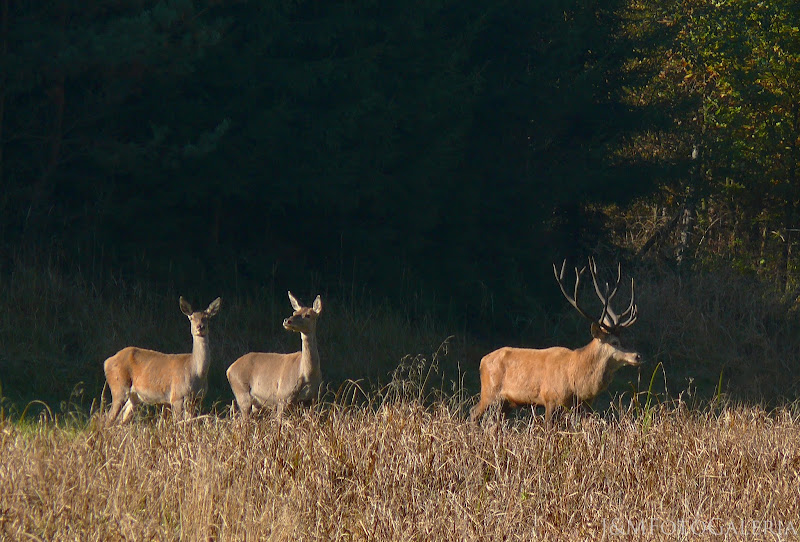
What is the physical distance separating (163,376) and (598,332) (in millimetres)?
3926

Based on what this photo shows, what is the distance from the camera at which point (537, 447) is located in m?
7.68

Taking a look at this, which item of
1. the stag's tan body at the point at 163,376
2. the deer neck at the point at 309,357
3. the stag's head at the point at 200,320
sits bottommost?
the stag's tan body at the point at 163,376

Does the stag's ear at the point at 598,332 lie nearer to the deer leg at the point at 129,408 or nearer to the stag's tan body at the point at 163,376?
the stag's tan body at the point at 163,376

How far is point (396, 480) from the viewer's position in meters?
6.95

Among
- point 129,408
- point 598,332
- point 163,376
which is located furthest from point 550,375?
point 129,408

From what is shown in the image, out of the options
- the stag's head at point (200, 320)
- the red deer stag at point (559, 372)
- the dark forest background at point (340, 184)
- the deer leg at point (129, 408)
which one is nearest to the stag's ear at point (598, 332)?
the red deer stag at point (559, 372)

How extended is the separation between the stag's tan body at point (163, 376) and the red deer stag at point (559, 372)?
2479mm

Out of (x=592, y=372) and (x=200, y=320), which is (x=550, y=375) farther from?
(x=200, y=320)

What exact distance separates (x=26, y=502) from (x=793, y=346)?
1359 cm

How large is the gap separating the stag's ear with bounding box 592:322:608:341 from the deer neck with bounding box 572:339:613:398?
0.09 m

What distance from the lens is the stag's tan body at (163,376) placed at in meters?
9.73

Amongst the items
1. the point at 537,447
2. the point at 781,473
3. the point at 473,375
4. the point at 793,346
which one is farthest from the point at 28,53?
the point at 793,346

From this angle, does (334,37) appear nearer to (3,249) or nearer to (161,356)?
(3,249)

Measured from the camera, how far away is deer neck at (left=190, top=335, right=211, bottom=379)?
Answer: 9.73m
